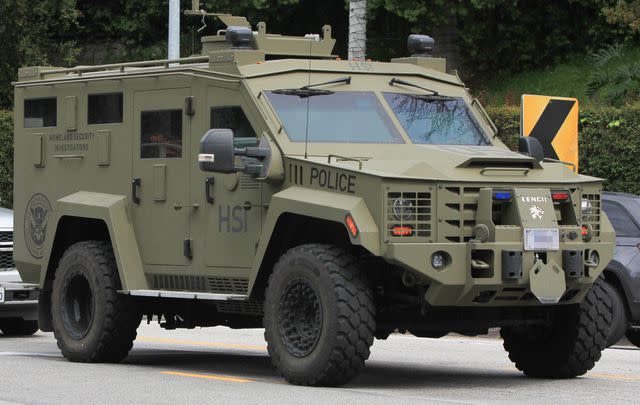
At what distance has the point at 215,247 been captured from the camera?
13344 millimetres

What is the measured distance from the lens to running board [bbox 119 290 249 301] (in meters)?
12.8

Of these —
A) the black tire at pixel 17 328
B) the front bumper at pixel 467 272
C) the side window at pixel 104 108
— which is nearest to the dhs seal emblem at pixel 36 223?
the side window at pixel 104 108

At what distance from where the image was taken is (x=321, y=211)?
11836 millimetres

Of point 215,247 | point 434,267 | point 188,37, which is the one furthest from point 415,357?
point 188,37

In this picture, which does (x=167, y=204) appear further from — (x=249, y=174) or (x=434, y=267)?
(x=434, y=267)

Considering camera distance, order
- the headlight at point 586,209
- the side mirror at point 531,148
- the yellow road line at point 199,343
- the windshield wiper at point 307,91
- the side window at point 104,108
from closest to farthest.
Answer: the headlight at point 586,209 < the windshield wiper at point 307,91 < the side mirror at point 531,148 < the side window at point 104,108 < the yellow road line at point 199,343

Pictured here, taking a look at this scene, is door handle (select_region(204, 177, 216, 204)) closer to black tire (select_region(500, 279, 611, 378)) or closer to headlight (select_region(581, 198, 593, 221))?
black tire (select_region(500, 279, 611, 378))

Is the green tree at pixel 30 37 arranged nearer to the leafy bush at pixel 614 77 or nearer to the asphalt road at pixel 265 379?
the leafy bush at pixel 614 77

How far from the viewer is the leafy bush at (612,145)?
22.3 metres

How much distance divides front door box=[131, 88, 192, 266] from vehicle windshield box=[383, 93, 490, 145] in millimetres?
1815

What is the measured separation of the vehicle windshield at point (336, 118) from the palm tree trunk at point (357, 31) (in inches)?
347

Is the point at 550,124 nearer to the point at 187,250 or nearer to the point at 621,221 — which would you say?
the point at 621,221

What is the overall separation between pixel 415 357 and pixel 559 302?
3772 millimetres

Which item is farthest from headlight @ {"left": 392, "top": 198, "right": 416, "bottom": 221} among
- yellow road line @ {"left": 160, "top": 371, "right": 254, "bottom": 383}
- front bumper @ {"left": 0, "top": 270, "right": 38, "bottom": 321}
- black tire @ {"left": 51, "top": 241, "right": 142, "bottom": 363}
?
front bumper @ {"left": 0, "top": 270, "right": 38, "bottom": 321}
